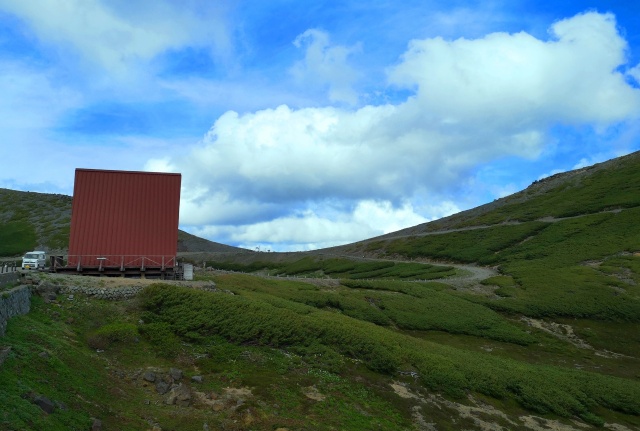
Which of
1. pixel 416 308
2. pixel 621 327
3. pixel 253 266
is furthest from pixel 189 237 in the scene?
pixel 621 327

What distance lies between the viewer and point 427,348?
35.2m

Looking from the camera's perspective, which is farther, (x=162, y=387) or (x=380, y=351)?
(x=380, y=351)

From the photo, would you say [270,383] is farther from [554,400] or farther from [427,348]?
[554,400]

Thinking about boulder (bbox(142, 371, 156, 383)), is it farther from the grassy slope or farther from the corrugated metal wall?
the grassy slope

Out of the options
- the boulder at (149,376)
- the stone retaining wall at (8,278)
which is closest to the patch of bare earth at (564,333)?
the boulder at (149,376)

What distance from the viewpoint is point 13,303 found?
71.5ft

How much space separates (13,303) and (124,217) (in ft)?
73.4

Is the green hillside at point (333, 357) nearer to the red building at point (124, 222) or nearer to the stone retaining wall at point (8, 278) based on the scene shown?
the stone retaining wall at point (8, 278)

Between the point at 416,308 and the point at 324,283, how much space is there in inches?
523

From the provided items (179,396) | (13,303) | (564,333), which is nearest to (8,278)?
(13,303)

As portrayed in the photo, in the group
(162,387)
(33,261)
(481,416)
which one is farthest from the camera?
(33,261)

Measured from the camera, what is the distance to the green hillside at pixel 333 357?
19.1m

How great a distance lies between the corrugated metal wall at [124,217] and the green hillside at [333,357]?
8.74 m

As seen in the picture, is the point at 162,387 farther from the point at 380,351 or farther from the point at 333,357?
the point at 380,351
